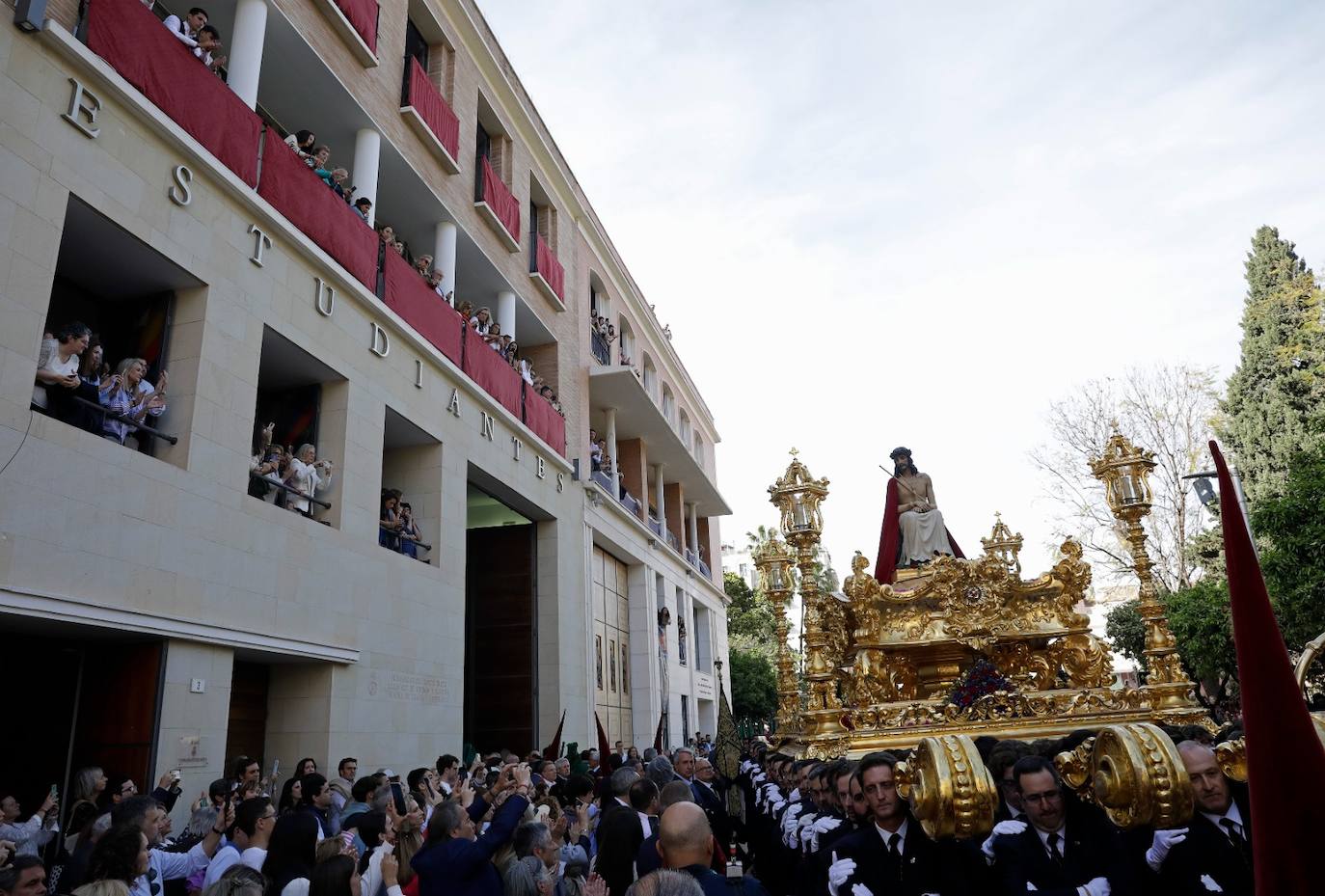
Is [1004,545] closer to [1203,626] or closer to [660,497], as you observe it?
[1203,626]

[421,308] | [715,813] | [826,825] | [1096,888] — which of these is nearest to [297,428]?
[421,308]

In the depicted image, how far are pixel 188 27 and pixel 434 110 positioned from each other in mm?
6409

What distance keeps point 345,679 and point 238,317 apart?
492 cm

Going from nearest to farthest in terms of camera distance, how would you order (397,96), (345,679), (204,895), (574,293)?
(204,895) < (345,679) < (397,96) < (574,293)

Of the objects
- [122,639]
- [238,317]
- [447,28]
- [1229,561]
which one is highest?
[447,28]

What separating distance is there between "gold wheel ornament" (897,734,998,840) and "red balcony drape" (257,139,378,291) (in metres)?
11.1

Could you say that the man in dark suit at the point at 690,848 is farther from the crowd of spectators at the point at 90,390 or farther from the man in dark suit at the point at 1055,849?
the crowd of spectators at the point at 90,390

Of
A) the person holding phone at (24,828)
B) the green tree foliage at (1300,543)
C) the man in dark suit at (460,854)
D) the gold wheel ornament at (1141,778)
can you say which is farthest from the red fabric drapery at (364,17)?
the green tree foliage at (1300,543)

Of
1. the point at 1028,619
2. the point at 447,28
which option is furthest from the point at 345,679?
the point at 447,28

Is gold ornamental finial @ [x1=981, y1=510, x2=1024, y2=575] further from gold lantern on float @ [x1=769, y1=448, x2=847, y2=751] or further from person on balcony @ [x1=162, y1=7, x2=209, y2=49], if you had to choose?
person on balcony @ [x1=162, y1=7, x2=209, y2=49]

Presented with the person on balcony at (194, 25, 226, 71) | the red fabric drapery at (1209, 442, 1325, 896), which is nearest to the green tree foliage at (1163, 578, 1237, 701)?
the person on balcony at (194, 25, 226, 71)

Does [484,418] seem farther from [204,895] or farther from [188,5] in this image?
[204,895]

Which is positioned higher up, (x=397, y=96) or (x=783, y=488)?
(x=397, y=96)

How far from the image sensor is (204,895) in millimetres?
4066
